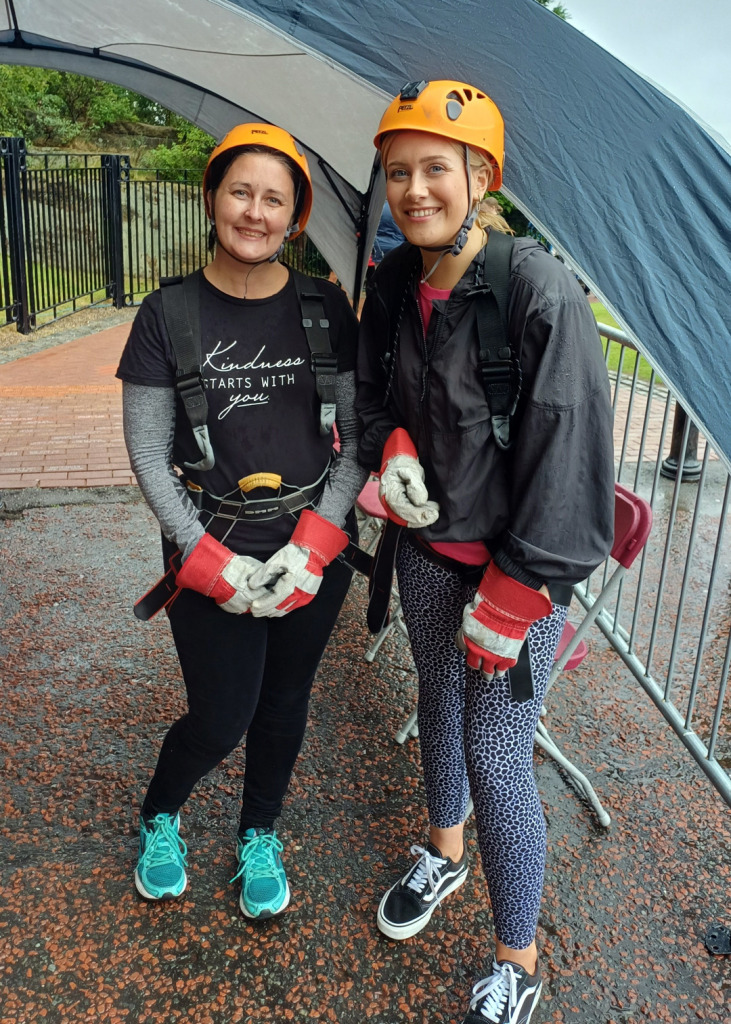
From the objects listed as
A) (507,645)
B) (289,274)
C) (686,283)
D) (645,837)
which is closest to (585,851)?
(645,837)

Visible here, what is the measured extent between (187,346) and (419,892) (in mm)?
1818

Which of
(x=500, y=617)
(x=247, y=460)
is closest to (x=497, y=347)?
(x=500, y=617)

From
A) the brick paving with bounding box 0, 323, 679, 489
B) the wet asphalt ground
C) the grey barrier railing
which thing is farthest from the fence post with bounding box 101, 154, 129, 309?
the wet asphalt ground

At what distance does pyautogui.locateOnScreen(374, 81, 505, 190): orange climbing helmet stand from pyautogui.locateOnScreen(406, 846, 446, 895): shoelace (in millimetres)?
2086

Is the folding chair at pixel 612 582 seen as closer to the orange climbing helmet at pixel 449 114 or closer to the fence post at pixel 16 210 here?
the orange climbing helmet at pixel 449 114

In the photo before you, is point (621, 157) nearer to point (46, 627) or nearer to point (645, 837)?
point (645, 837)

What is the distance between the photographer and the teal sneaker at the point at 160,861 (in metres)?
2.72

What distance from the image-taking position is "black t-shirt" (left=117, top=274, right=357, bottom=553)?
2242 mm

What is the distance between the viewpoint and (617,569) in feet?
9.32

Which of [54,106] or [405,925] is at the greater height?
[405,925]

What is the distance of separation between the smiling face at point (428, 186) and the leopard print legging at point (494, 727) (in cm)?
87

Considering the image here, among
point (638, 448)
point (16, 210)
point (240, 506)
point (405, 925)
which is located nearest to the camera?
point (240, 506)

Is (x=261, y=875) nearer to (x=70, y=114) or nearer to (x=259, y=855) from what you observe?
(x=259, y=855)

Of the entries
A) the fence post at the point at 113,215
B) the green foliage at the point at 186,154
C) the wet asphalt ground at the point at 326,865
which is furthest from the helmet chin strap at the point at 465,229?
the green foliage at the point at 186,154
